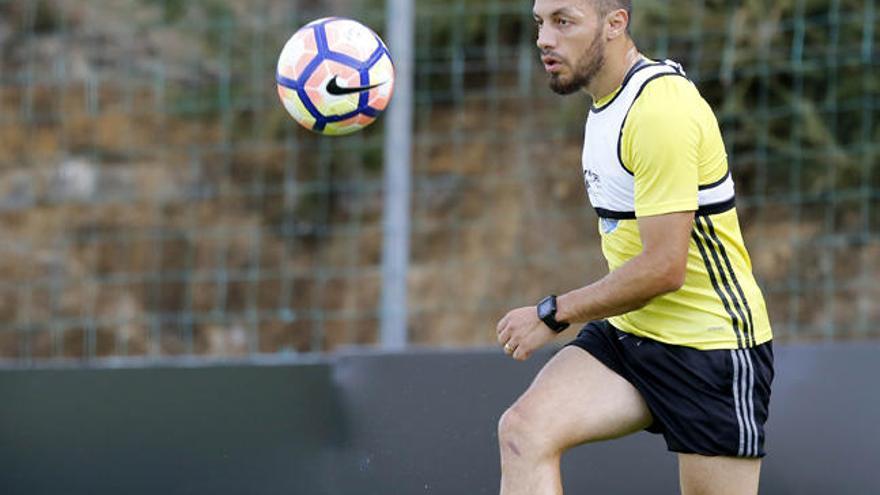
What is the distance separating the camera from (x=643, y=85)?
3.98m

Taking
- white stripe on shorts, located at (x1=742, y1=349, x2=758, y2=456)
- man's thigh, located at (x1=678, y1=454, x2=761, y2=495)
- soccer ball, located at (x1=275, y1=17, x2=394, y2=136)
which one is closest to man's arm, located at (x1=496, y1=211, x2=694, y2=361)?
white stripe on shorts, located at (x1=742, y1=349, x2=758, y2=456)

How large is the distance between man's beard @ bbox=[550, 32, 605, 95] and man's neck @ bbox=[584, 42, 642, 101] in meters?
0.02

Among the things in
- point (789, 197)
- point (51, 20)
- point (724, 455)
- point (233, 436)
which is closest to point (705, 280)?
point (724, 455)

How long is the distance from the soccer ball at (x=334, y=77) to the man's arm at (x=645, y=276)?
1.06m

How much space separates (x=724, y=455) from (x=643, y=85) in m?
1.10

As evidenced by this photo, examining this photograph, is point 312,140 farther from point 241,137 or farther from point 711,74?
point 711,74

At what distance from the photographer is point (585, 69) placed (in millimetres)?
4105

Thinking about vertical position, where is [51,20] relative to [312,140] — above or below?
above

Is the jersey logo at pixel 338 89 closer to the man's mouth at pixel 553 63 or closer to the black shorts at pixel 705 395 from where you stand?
the man's mouth at pixel 553 63

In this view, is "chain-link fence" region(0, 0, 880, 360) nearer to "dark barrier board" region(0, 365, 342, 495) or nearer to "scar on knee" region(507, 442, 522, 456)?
"dark barrier board" region(0, 365, 342, 495)

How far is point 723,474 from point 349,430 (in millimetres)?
1867

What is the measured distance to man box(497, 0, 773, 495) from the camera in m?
3.98

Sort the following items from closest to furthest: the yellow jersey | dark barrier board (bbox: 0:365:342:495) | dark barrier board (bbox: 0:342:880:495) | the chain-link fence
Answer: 1. the yellow jersey
2. dark barrier board (bbox: 0:342:880:495)
3. dark barrier board (bbox: 0:365:342:495)
4. the chain-link fence

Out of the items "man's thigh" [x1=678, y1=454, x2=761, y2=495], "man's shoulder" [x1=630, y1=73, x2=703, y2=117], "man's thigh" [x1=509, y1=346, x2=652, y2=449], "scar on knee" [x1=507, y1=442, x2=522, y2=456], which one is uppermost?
"man's shoulder" [x1=630, y1=73, x2=703, y2=117]
